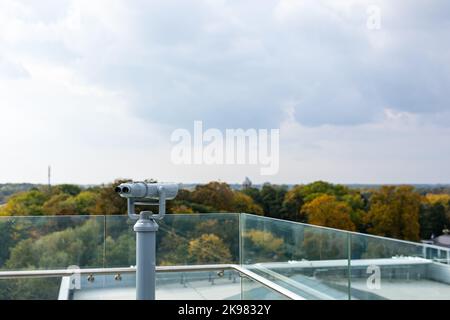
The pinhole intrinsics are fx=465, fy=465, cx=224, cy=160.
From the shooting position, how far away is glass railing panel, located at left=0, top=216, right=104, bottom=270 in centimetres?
Answer: 461

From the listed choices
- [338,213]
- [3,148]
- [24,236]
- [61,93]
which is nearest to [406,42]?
[338,213]

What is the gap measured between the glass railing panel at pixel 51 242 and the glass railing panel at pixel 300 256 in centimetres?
163

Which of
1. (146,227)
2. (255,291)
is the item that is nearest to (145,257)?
(146,227)

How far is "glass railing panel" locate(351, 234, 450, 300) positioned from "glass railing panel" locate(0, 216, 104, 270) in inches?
110

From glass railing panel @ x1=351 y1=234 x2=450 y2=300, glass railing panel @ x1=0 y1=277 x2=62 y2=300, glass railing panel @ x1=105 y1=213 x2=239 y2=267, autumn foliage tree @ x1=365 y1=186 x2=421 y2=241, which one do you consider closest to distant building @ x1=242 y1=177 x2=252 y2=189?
autumn foliage tree @ x1=365 y1=186 x2=421 y2=241

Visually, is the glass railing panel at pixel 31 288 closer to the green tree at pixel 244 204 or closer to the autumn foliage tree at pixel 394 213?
the green tree at pixel 244 204

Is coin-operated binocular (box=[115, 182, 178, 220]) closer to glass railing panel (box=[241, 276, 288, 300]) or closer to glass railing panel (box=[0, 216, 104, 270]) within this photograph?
glass railing panel (box=[241, 276, 288, 300])

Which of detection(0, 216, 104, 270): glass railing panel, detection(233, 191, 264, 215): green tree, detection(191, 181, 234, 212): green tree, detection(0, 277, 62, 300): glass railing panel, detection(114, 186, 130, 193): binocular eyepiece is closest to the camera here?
detection(114, 186, 130, 193): binocular eyepiece

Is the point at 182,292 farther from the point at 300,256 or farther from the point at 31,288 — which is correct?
the point at 31,288

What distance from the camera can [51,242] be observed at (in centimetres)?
480

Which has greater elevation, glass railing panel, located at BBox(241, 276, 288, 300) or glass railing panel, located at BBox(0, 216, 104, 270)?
glass railing panel, located at BBox(0, 216, 104, 270)

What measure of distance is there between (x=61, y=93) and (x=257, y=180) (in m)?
11.3

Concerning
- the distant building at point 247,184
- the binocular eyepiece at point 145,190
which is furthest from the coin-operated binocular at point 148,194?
the distant building at point 247,184

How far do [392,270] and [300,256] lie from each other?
105 cm
